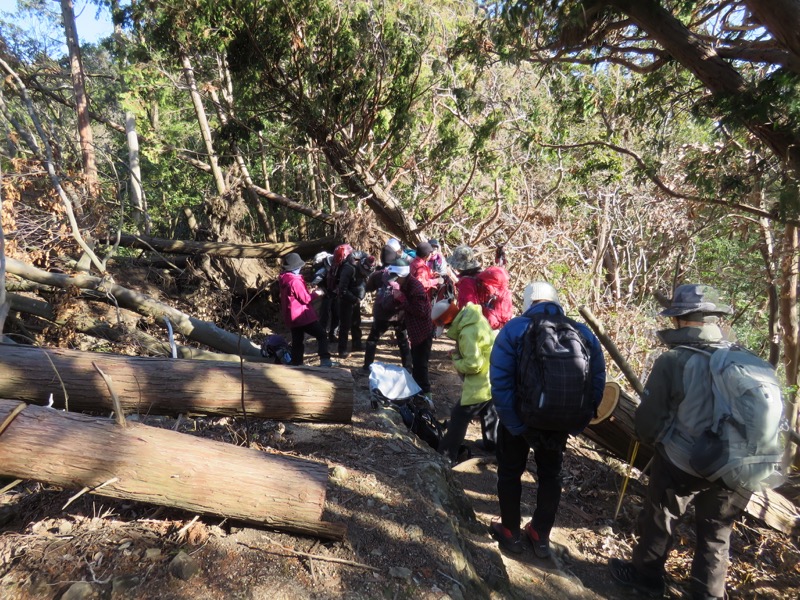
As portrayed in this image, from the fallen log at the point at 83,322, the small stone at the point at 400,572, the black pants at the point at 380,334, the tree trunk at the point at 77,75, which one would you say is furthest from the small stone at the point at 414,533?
the tree trunk at the point at 77,75

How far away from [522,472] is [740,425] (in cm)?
135

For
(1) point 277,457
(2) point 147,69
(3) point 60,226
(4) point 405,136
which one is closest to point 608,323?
(4) point 405,136

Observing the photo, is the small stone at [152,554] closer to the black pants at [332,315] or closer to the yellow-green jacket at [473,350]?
the yellow-green jacket at [473,350]

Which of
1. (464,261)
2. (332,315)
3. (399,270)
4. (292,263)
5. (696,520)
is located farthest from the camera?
(332,315)

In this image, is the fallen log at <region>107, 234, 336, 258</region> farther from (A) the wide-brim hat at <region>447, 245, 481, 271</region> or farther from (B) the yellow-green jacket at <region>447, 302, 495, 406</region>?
(B) the yellow-green jacket at <region>447, 302, 495, 406</region>

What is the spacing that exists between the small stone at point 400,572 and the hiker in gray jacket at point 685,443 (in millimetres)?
1681

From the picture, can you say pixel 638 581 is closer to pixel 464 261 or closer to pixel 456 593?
pixel 456 593

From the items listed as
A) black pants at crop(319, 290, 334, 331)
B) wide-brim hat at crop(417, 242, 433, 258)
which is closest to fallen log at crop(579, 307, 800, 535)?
wide-brim hat at crop(417, 242, 433, 258)

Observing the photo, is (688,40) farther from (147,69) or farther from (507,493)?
(147,69)

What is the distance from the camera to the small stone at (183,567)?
2318 mm

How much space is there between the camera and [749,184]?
219 inches

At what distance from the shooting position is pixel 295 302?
6.19 m

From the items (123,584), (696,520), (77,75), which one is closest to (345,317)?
(696,520)

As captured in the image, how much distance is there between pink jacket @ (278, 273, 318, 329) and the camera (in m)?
6.17
